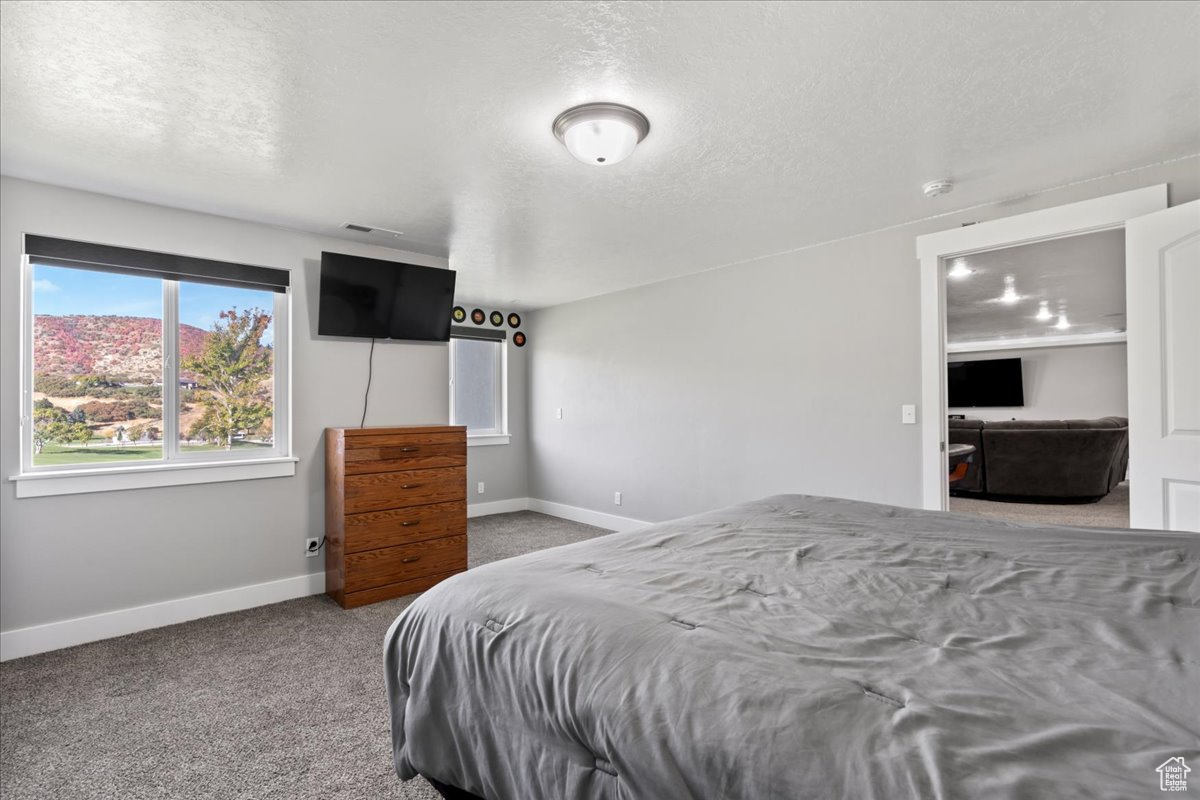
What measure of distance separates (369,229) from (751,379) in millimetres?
2890

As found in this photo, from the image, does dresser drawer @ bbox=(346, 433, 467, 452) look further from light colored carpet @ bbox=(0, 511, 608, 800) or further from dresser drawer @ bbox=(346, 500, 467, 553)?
light colored carpet @ bbox=(0, 511, 608, 800)

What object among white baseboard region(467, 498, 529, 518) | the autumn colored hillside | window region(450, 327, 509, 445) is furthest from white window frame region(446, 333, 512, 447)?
the autumn colored hillside

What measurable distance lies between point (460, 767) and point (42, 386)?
3111 millimetres

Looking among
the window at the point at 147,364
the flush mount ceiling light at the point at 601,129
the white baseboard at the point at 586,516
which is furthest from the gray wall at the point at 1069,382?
the window at the point at 147,364

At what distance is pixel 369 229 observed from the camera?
3531mm

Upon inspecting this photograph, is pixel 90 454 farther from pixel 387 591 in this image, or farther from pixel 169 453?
pixel 387 591

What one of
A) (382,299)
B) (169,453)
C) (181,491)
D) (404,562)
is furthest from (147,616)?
(382,299)

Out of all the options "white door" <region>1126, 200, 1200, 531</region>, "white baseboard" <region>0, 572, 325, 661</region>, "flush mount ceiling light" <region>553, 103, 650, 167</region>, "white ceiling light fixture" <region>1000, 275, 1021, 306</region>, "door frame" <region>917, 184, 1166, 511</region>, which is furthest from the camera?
"white ceiling light fixture" <region>1000, 275, 1021, 306</region>

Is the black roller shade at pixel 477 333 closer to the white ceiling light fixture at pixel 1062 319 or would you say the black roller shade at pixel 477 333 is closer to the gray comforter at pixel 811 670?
the gray comforter at pixel 811 670

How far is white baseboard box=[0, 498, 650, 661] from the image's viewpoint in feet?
8.90

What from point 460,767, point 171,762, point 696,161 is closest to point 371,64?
point 696,161

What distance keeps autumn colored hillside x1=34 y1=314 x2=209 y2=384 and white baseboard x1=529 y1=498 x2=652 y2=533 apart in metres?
3.57

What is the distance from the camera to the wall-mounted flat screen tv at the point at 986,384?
9.41 metres

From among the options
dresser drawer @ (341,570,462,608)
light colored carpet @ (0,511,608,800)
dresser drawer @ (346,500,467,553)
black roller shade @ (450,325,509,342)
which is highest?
black roller shade @ (450,325,509,342)
